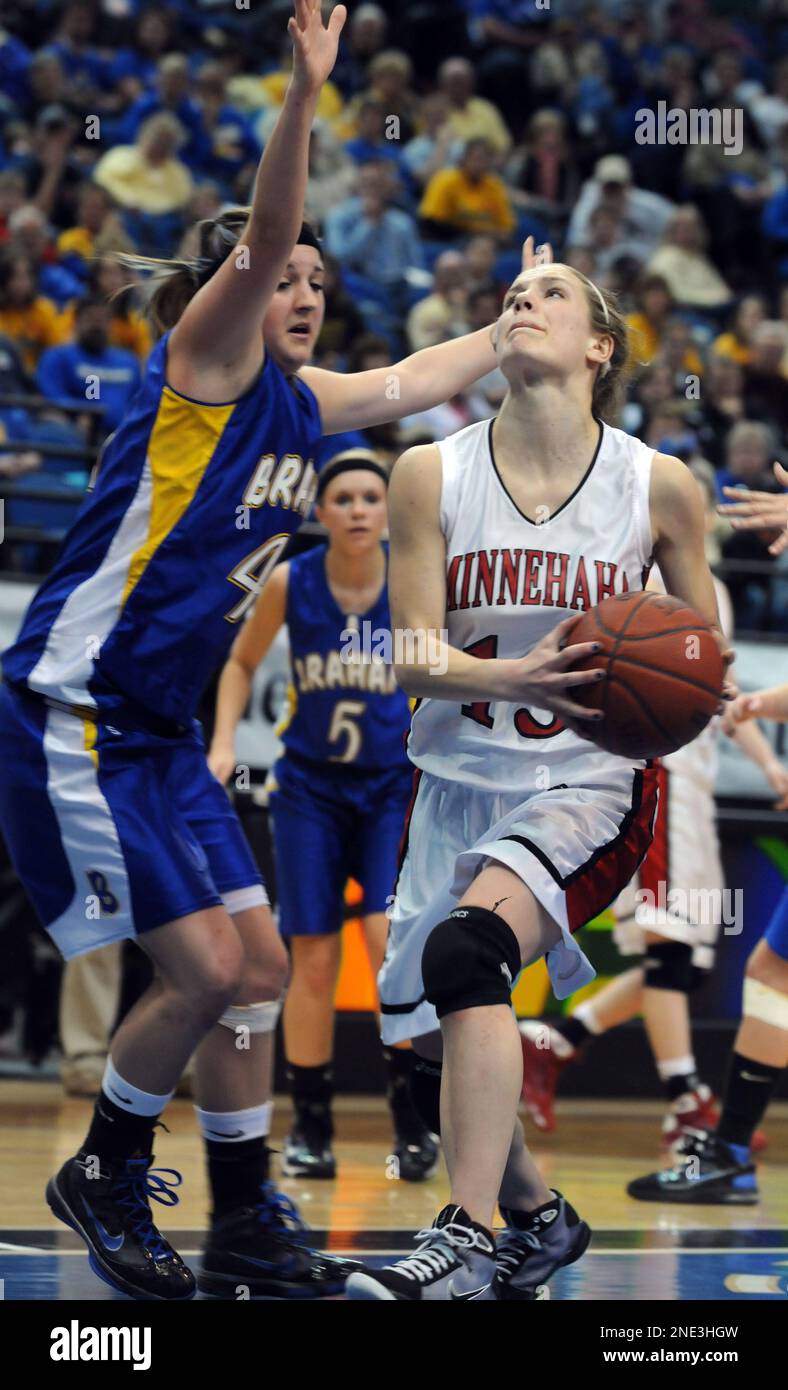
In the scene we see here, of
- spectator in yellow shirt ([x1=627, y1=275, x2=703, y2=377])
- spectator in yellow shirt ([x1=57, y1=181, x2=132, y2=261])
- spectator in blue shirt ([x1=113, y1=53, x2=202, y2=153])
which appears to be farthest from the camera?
spectator in blue shirt ([x1=113, y1=53, x2=202, y2=153])

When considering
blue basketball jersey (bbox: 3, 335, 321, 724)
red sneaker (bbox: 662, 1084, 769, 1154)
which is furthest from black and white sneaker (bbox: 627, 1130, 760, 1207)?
blue basketball jersey (bbox: 3, 335, 321, 724)

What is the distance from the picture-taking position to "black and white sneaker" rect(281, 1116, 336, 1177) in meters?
5.77

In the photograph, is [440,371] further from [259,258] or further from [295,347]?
[259,258]

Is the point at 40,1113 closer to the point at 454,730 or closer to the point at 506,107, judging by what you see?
the point at 454,730

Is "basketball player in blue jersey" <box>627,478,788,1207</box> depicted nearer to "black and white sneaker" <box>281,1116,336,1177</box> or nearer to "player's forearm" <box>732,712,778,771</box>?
"player's forearm" <box>732,712,778,771</box>

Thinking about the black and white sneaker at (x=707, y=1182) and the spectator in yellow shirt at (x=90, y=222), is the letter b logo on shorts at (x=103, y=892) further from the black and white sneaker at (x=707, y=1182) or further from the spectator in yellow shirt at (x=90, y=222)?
the spectator in yellow shirt at (x=90, y=222)

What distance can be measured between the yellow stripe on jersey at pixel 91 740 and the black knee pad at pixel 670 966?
2980 mm

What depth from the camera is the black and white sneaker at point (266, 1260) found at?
13.1 feet

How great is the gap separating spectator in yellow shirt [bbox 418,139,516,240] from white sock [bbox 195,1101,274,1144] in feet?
32.9

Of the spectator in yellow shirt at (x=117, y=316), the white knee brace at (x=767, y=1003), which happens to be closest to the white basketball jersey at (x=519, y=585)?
the white knee brace at (x=767, y=1003)

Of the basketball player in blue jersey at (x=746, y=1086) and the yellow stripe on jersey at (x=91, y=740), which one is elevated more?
the yellow stripe on jersey at (x=91, y=740)

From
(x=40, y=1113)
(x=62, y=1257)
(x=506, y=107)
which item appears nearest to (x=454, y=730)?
(x=62, y=1257)
